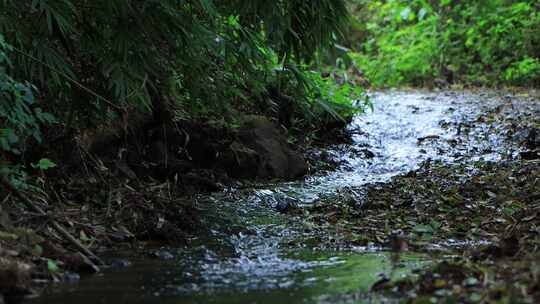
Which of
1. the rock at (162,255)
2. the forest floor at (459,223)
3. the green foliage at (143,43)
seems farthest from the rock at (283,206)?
the rock at (162,255)

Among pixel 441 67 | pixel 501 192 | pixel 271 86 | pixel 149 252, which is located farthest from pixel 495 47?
pixel 149 252

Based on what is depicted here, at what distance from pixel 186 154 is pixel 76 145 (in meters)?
1.15

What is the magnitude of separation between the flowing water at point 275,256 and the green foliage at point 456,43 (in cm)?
601

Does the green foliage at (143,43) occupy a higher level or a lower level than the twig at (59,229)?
higher

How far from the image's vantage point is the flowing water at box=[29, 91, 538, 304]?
2.83 m

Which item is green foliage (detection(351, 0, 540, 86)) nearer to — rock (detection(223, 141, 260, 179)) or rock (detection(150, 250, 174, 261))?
rock (detection(223, 141, 260, 179))

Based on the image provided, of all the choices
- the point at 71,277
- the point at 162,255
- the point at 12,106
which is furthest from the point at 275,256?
the point at 12,106

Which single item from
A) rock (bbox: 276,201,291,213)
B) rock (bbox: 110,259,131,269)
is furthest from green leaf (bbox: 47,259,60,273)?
rock (bbox: 276,201,291,213)

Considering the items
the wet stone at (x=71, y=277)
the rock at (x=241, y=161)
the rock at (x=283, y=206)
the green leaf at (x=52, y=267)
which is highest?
the green leaf at (x=52, y=267)

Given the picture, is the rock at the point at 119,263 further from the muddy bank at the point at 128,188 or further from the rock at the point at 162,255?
the rock at the point at 162,255

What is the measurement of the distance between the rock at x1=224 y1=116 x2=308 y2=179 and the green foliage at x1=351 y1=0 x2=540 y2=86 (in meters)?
7.53

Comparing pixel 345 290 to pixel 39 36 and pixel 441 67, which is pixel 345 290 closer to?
pixel 39 36

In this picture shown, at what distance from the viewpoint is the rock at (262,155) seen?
598 cm

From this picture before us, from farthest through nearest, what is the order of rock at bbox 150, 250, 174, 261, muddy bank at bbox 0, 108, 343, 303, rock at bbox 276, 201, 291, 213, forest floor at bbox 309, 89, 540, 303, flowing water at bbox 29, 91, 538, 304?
rock at bbox 276, 201, 291, 213 → rock at bbox 150, 250, 174, 261 → muddy bank at bbox 0, 108, 343, 303 → flowing water at bbox 29, 91, 538, 304 → forest floor at bbox 309, 89, 540, 303
